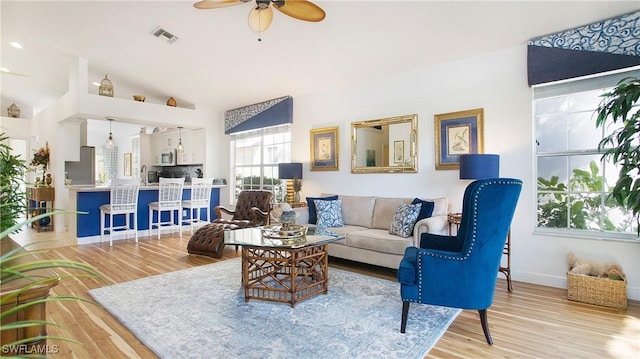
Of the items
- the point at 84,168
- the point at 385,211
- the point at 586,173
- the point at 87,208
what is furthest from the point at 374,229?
the point at 84,168

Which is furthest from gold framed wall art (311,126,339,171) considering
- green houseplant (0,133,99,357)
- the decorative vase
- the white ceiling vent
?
the decorative vase

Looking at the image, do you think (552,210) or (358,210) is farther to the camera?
(358,210)

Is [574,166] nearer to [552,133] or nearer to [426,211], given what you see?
[552,133]

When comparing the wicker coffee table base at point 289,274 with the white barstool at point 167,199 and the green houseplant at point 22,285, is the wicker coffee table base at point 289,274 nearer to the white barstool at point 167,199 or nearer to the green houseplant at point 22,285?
the green houseplant at point 22,285

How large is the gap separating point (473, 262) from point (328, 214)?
241 centimetres

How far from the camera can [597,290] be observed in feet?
9.65

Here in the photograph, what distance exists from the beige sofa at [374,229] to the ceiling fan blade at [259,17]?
246cm

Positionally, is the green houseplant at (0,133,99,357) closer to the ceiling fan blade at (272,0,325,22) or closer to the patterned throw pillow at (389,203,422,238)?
the ceiling fan blade at (272,0,325,22)

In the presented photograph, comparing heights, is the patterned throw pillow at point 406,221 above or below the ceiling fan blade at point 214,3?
below

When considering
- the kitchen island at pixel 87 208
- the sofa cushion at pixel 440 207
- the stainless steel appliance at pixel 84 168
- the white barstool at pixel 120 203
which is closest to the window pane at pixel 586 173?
the sofa cushion at pixel 440 207

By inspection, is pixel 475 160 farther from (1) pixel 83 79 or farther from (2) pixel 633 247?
(1) pixel 83 79

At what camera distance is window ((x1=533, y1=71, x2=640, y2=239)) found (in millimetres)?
3309

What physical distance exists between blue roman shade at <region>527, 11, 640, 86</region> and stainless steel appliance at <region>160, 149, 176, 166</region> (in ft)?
26.3

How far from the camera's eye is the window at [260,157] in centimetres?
635
